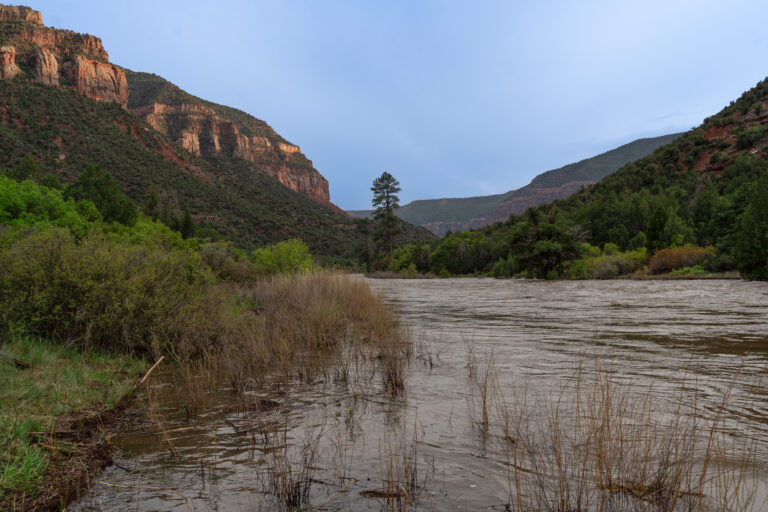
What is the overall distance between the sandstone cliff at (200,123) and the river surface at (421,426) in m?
117

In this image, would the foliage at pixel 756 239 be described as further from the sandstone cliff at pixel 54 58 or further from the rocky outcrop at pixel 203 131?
the rocky outcrop at pixel 203 131

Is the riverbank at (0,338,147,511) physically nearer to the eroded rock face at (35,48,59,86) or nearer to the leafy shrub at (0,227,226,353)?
the leafy shrub at (0,227,226,353)

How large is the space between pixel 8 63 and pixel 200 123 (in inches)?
2704

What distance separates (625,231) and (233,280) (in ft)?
180

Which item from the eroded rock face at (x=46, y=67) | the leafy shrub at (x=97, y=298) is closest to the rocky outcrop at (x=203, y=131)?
the eroded rock face at (x=46, y=67)

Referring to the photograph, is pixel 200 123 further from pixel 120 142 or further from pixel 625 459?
pixel 625 459

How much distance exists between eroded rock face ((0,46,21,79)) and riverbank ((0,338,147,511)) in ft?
295

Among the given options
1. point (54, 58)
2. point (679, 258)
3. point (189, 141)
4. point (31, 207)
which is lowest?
point (679, 258)

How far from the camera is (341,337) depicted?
9969mm

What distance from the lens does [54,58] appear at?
8506 cm

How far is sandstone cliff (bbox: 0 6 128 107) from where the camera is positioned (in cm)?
7812

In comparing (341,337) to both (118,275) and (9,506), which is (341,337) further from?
(9,506)

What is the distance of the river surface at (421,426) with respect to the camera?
115 inches

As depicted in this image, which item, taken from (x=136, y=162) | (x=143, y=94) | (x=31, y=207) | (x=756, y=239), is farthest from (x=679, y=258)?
(x=143, y=94)
